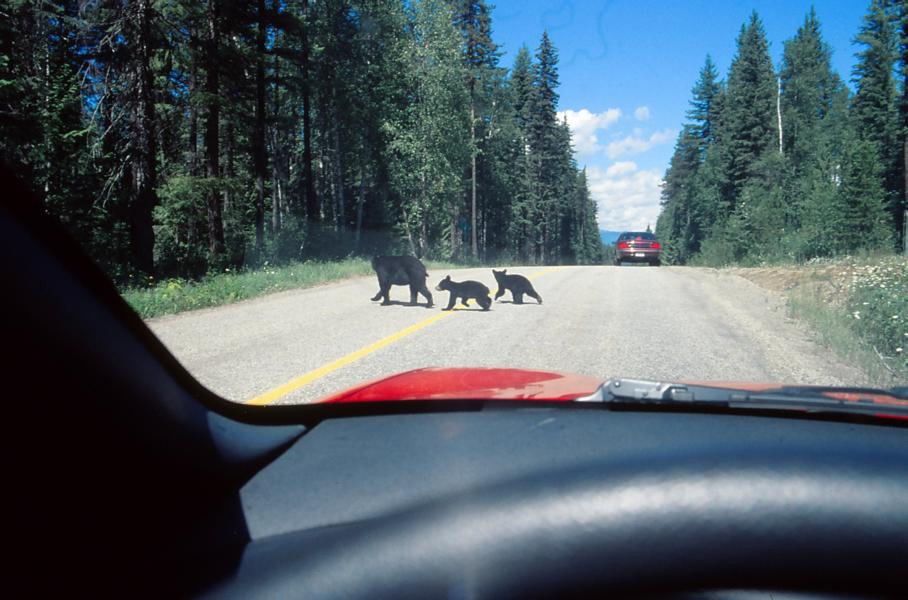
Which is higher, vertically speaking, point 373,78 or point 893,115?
point 373,78

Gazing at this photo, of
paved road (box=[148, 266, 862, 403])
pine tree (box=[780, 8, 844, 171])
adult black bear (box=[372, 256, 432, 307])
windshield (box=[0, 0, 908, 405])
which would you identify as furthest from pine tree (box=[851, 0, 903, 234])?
adult black bear (box=[372, 256, 432, 307])

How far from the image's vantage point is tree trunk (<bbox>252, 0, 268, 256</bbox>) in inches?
763

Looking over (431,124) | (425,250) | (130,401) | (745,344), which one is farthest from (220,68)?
(130,401)

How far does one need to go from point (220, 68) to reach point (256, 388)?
15.0 metres

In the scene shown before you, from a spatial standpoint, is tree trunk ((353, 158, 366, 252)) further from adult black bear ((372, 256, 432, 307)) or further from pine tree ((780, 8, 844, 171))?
pine tree ((780, 8, 844, 171))

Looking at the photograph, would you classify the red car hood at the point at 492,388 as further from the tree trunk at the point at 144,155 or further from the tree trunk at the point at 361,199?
the tree trunk at the point at 361,199

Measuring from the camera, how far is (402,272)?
417 inches

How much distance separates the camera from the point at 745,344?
705 centimetres

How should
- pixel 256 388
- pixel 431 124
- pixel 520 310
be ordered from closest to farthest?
1. pixel 256 388
2. pixel 520 310
3. pixel 431 124

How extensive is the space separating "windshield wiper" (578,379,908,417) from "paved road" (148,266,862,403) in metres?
3.10

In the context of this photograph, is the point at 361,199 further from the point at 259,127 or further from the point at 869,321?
the point at 869,321

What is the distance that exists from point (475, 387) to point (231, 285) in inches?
363

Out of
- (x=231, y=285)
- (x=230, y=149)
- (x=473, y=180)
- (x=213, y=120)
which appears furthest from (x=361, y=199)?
(x=231, y=285)

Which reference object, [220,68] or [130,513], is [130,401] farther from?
[220,68]
